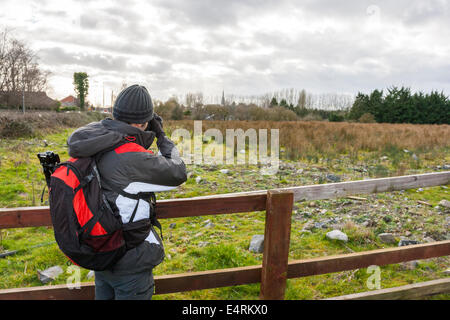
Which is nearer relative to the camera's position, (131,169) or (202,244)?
(131,169)

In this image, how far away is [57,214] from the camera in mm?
1446

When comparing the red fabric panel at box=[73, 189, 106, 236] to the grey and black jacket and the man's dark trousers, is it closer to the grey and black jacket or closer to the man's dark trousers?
the grey and black jacket

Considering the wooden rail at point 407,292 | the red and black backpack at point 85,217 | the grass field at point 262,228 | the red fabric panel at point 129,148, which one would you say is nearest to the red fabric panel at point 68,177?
the red and black backpack at point 85,217

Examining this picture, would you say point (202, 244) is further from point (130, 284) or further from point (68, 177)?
point (68, 177)

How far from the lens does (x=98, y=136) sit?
4.94ft

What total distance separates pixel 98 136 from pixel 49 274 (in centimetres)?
278

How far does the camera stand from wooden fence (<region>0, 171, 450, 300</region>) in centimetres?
200

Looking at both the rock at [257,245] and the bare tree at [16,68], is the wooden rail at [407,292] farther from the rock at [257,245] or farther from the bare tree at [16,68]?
the bare tree at [16,68]

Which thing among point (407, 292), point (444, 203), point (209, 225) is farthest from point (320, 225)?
point (444, 203)

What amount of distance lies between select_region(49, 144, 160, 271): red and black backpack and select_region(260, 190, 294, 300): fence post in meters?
1.03

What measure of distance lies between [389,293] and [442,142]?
14.5 metres

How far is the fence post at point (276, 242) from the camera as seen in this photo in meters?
2.15

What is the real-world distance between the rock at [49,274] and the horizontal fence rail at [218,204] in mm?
1807

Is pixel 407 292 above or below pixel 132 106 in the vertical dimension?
below
